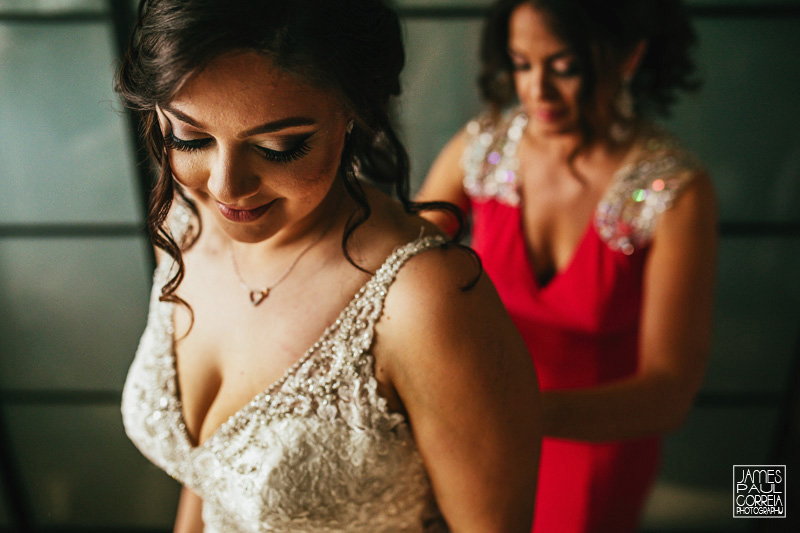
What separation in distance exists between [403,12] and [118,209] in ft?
3.17

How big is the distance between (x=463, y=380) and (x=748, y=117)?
4.48 feet

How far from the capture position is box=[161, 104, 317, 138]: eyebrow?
1.83 ft

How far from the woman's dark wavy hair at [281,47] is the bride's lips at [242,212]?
77 millimetres

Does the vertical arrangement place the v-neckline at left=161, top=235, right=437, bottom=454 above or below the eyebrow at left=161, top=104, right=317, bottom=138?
below

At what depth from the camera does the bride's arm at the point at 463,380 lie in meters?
0.65

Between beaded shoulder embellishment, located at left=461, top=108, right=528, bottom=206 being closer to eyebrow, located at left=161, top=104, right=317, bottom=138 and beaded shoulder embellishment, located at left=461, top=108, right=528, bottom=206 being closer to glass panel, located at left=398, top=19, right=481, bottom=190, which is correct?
glass panel, located at left=398, top=19, right=481, bottom=190

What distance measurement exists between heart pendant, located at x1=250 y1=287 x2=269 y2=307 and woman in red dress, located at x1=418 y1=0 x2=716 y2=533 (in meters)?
0.45

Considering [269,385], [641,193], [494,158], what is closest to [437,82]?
[494,158]

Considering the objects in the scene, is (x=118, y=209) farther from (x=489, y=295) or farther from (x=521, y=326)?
(x=489, y=295)

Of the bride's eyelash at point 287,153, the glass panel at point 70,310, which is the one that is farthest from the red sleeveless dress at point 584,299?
the glass panel at point 70,310

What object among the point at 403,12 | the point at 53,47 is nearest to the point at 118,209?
the point at 53,47

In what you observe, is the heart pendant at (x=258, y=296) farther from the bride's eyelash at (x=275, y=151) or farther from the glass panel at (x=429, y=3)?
the glass panel at (x=429, y=3)
